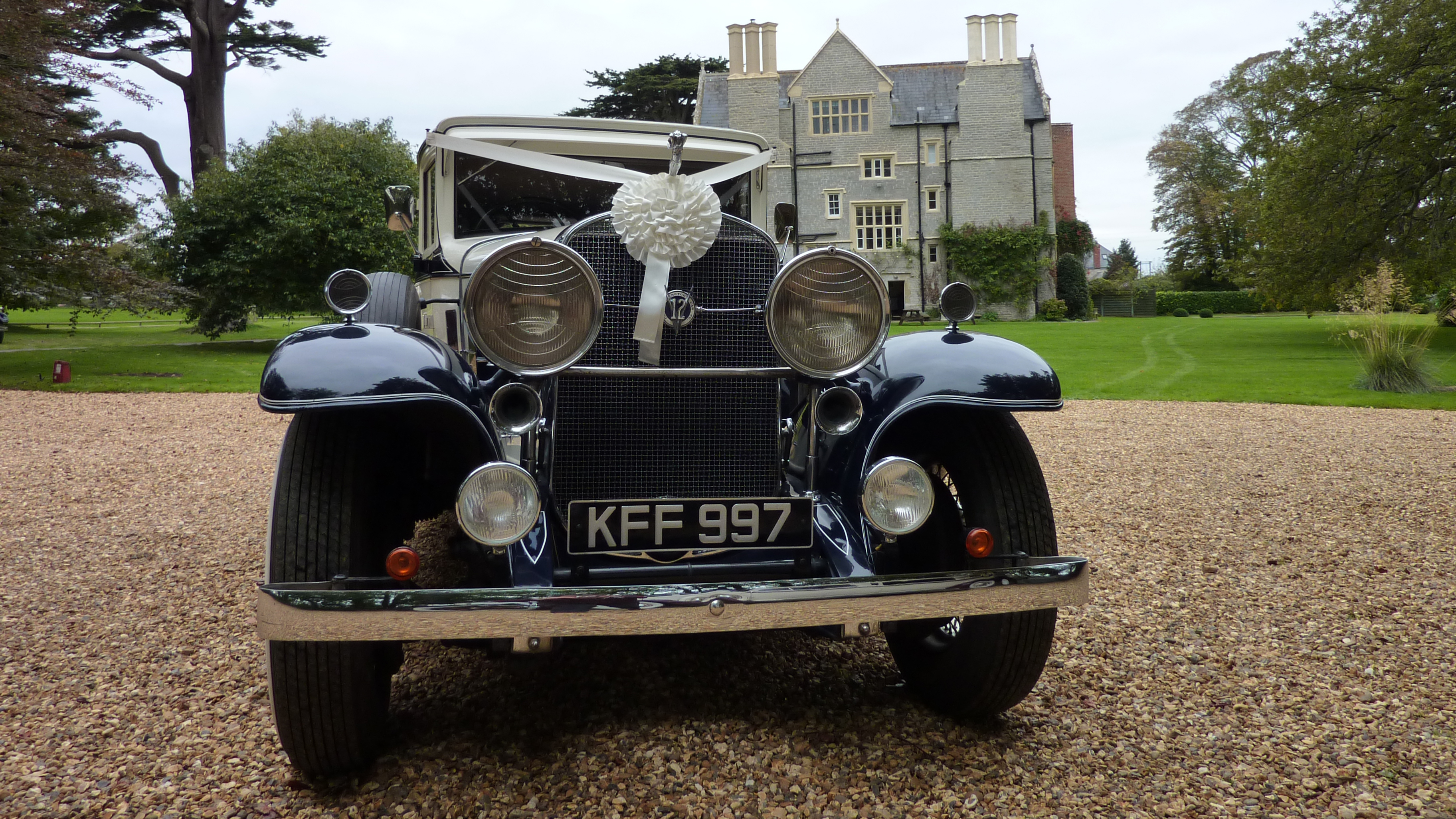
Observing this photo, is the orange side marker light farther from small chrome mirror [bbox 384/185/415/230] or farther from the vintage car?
small chrome mirror [bbox 384/185/415/230]

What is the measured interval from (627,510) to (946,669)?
3.54 feet

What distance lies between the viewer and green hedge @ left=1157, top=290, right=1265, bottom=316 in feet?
141

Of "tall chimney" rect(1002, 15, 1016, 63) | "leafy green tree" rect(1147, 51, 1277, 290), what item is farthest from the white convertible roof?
"leafy green tree" rect(1147, 51, 1277, 290)

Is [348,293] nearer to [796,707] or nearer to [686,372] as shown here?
[686,372]

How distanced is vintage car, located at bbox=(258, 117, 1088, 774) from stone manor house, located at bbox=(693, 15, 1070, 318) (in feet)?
103


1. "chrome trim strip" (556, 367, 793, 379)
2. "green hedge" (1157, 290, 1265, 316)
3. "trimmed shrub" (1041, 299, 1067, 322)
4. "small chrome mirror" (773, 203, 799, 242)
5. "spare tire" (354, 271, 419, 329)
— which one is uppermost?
"green hedge" (1157, 290, 1265, 316)

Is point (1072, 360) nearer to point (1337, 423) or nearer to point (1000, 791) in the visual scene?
point (1337, 423)

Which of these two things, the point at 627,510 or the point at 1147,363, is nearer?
the point at 627,510

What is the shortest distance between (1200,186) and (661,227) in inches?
1937

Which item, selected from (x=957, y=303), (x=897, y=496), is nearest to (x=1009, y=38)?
(x=957, y=303)

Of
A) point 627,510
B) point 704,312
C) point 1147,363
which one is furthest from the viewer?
point 1147,363

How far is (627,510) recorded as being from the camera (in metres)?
2.38

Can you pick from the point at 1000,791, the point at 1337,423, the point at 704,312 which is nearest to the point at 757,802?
the point at 1000,791

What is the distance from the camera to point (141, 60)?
907 inches
